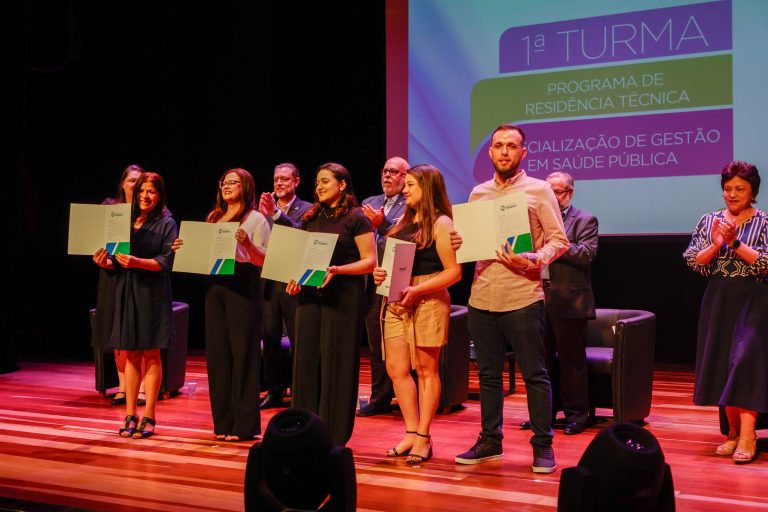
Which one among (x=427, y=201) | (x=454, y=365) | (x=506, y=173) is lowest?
(x=454, y=365)

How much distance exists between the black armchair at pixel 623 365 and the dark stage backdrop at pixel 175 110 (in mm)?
2795

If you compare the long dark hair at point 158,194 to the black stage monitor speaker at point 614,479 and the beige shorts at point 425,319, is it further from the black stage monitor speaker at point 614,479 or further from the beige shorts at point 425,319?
the black stage monitor speaker at point 614,479

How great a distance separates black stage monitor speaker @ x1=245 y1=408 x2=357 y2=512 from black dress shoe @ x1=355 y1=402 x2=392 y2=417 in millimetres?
3117

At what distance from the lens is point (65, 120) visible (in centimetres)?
923

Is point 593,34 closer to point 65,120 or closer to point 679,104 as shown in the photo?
point 679,104

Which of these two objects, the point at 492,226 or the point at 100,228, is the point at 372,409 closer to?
the point at 100,228

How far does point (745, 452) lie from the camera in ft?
14.5

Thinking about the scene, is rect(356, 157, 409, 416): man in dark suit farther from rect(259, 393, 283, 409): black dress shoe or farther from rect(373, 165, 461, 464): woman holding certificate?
rect(373, 165, 461, 464): woman holding certificate

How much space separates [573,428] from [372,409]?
1.36 m

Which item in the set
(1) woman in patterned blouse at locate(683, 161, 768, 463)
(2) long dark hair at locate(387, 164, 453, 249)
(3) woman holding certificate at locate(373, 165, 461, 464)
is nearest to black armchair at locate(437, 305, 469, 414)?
(3) woman holding certificate at locate(373, 165, 461, 464)

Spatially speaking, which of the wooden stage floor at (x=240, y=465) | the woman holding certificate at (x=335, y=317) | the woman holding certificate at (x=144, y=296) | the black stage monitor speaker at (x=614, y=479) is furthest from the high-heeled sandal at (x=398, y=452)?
the black stage monitor speaker at (x=614, y=479)

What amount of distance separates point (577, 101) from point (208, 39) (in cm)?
395

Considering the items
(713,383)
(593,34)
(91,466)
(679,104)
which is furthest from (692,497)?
(593,34)

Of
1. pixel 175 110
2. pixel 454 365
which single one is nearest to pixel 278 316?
pixel 454 365
